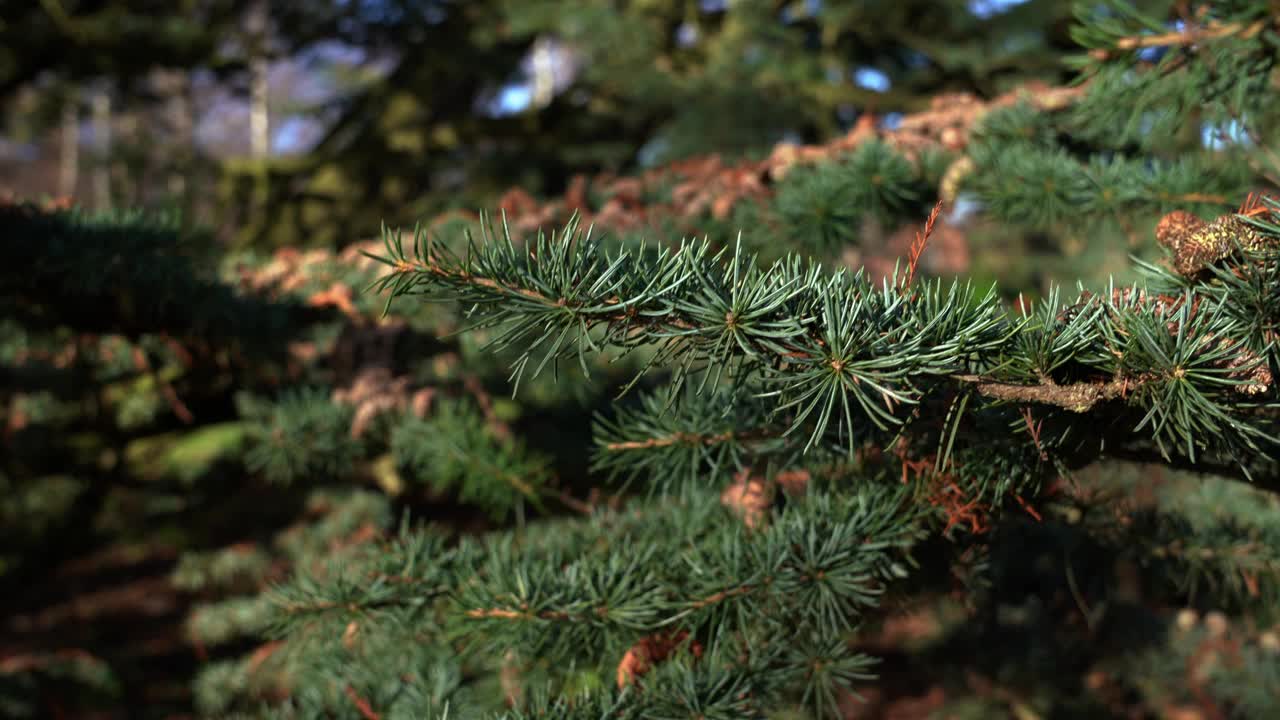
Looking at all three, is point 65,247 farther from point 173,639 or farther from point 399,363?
point 173,639

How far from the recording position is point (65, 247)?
3.35 ft

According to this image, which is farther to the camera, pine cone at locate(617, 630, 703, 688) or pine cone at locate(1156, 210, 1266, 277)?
pine cone at locate(617, 630, 703, 688)

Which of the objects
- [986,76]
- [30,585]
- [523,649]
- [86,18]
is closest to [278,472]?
[523,649]

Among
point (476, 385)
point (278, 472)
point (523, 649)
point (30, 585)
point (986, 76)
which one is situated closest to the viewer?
point (523, 649)

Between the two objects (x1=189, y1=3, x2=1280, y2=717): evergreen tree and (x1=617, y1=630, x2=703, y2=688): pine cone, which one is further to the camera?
(x1=617, y1=630, x2=703, y2=688): pine cone

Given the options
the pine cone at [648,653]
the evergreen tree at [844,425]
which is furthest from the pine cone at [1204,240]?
the pine cone at [648,653]

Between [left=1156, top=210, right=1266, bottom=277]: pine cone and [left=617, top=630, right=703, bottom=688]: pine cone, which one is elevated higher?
[left=1156, top=210, right=1266, bottom=277]: pine cone

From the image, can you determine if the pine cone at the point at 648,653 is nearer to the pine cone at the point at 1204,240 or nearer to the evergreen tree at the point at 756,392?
the evergreen tree at the point at 756,392

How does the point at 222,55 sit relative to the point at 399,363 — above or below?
above

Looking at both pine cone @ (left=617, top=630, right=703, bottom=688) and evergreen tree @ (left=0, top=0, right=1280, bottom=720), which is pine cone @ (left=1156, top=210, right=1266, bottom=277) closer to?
evergreen tree @ (left=0, top=0, right=1280, bottom=720)

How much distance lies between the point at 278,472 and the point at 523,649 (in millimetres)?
616

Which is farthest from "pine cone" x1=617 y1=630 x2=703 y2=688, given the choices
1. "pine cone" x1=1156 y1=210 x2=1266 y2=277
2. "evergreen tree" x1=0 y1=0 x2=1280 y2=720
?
"pine cone" x1=1156 y1=210 x2=1266 y2=277

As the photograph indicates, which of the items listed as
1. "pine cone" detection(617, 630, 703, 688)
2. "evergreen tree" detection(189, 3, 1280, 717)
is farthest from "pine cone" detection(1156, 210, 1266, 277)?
"pine cone" detection(617, 630, 703, 688)

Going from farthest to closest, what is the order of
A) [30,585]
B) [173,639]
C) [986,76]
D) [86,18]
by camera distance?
1. [30,585]
2. [173,639]
3. [986,76]
4. [86,18]
